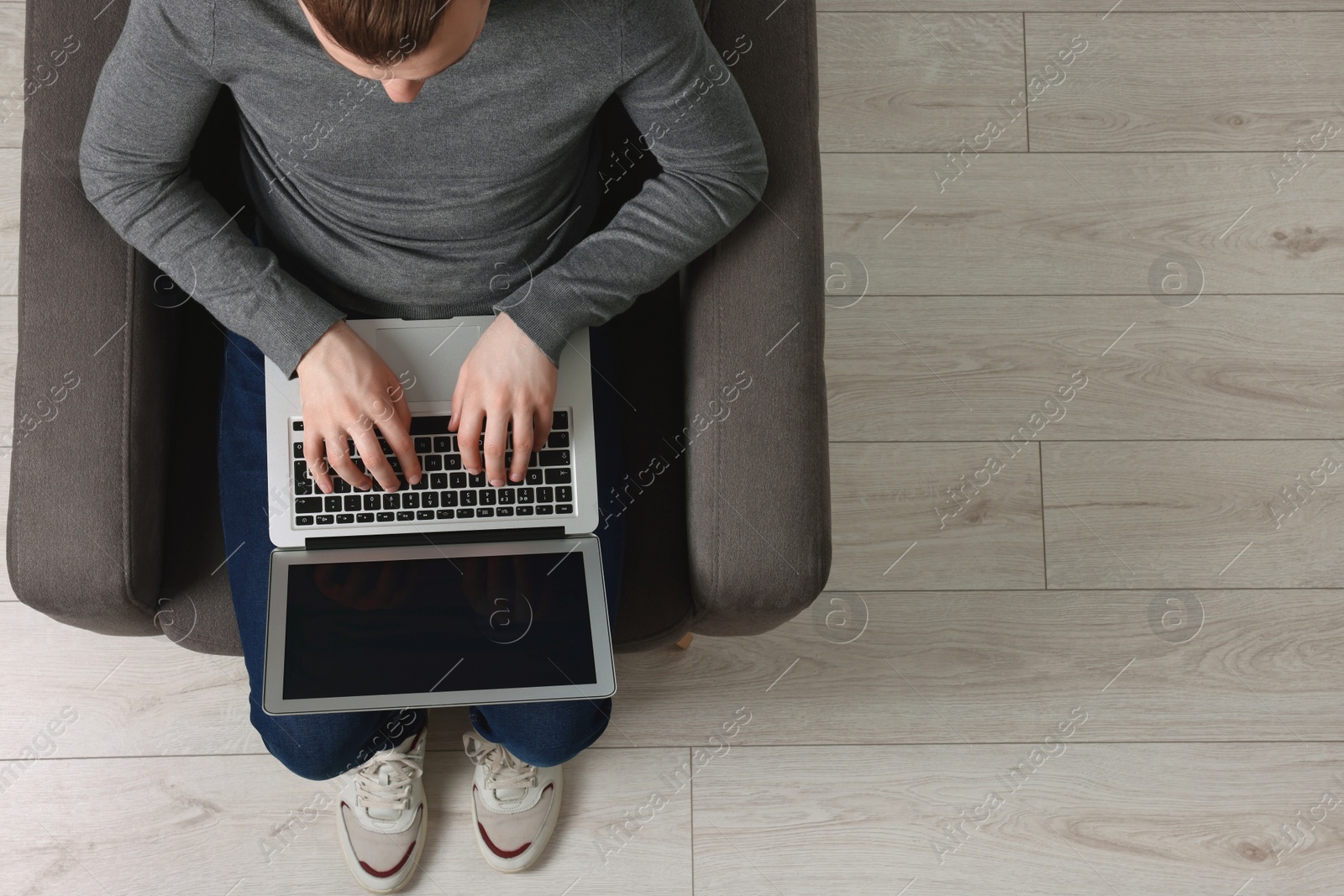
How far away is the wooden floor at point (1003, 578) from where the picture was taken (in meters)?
1.32

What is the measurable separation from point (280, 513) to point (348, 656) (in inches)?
6.2

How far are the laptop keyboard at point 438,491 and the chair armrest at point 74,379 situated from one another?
16 centimetres

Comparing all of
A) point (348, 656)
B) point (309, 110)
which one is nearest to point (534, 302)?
point (309, 110)

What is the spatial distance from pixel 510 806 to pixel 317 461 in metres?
0.58

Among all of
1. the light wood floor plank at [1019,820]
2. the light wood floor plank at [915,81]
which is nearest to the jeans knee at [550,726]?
the light wood floor plank at [1019,820]

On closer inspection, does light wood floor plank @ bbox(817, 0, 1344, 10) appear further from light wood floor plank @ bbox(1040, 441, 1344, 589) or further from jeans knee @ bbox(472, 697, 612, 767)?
jeans knee @ bbox(472, 697, 612, 767)

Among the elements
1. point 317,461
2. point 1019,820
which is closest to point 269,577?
point 317,461

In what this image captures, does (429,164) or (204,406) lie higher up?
(429,164)

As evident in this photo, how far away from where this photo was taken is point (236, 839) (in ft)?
4.25

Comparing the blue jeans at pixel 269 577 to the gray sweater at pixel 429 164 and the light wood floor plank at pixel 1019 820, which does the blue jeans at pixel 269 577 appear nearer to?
the gray sweater at pixel 429 164

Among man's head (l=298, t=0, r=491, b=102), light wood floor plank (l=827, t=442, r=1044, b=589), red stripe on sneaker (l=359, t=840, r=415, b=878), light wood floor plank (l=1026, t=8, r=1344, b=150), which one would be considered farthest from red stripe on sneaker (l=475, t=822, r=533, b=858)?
light wood floor plank (l=1026, t=8, r=1344, b=150)

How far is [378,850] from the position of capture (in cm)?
126

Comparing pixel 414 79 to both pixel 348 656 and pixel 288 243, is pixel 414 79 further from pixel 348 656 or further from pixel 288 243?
pixel 348 656

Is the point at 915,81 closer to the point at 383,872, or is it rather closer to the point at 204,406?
the point at 204,406
